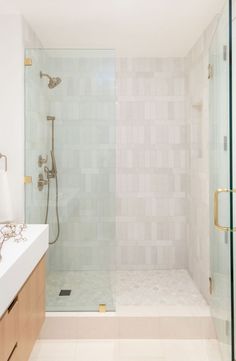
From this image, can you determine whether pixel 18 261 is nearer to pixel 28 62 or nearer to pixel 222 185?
pixel 222 185

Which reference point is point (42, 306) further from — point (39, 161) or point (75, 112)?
point (75, 112)

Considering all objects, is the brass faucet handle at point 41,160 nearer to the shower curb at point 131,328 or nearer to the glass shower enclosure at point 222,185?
the shower curb at point 131,328

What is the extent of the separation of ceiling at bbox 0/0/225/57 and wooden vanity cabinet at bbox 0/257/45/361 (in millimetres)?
1913

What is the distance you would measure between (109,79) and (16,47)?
79 cm

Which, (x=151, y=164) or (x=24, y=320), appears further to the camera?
(x=151, y=164)

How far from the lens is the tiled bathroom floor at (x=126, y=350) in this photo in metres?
2.32

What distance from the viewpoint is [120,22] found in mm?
2820

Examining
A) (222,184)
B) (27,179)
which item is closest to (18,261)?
(27,179)

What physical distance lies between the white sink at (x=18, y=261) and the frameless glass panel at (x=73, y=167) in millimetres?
497

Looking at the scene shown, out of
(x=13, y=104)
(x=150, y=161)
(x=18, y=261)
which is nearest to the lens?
(x=18, y=261)

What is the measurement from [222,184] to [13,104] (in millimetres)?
1743

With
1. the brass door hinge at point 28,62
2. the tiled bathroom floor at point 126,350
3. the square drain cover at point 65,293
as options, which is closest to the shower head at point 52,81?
the brass door hinge at point 28,62

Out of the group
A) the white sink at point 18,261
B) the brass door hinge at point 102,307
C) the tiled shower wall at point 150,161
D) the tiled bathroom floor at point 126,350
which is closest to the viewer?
the white sink at point 18,261

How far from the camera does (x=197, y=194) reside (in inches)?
132
